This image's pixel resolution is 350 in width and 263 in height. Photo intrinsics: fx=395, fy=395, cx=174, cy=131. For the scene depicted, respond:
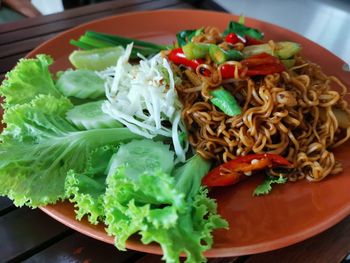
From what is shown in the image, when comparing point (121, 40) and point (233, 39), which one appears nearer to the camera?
point (233, 39)

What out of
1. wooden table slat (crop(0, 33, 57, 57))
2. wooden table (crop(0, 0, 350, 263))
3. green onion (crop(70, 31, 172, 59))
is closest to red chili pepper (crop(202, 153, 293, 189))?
wooden table (crop(0, 0, 350, 263))

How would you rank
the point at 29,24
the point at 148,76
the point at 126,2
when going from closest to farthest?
the point at 148,76 → the point at 29,24 → the point at 126,2

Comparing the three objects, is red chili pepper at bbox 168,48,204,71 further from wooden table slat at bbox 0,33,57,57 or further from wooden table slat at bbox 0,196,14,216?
wooden table slat at bbox 0,33,57,57

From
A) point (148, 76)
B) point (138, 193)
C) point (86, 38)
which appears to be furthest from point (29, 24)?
point (138, 193)

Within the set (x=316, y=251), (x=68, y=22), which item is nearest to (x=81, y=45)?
(x=68, y=22)

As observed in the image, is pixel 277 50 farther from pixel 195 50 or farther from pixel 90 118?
pixel 90 118

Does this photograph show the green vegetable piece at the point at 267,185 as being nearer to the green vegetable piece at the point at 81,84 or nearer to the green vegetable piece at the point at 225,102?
the green vegetable piece at the point at 225,102

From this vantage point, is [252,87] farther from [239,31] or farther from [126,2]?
[126,2]
